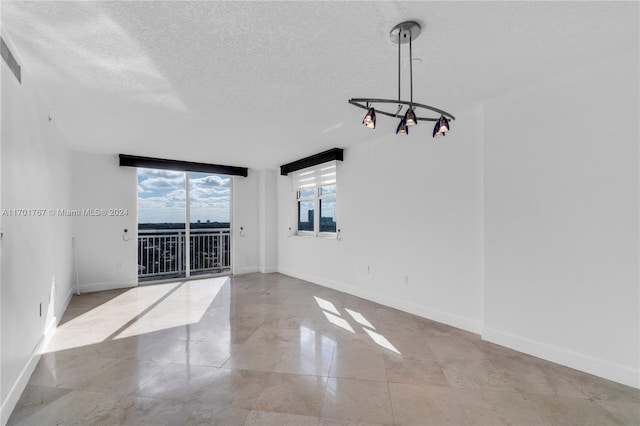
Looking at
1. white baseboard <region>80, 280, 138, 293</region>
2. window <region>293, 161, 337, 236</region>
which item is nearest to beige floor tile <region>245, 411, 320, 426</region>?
window <region>293, 161, 337, 236</region>

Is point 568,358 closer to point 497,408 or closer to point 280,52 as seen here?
point 497,408

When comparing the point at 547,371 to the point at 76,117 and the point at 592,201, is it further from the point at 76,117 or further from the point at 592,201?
the point at 76,117

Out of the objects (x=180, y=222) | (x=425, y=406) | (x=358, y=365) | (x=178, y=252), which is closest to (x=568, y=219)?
(x=425, y=406)

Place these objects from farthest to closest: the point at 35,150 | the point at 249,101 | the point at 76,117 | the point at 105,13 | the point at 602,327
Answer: the point at 76,117 < the point at 249,101 < the point at 35,150 < the point at 602,327 < the point at 105,13

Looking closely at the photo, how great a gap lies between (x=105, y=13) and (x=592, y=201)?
11.9ft

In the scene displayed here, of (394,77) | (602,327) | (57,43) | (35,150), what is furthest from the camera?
(35,150)

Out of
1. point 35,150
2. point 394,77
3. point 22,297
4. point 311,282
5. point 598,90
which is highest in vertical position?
point 394,77

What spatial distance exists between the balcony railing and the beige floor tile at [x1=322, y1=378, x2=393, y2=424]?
4.91m

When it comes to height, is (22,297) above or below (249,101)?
below

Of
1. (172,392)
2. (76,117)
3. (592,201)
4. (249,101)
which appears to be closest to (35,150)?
(76,117)

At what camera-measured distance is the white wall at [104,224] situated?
4988 mm

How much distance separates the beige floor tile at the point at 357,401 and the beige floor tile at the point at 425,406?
64 mm

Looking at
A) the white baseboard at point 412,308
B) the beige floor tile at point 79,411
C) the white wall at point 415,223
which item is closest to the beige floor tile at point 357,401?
the beige floor tile at point 79,411

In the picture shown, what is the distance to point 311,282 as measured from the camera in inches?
220
